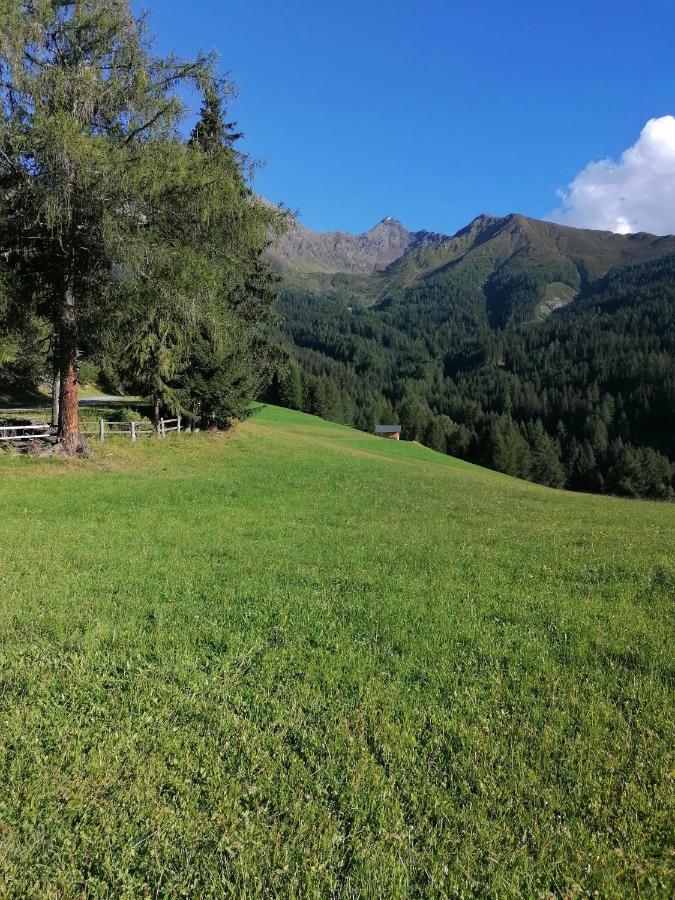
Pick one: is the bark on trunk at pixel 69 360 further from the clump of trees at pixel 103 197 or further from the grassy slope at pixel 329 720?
the grassy slope at pixel 329 720

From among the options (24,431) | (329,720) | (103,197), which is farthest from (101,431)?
(329,720)

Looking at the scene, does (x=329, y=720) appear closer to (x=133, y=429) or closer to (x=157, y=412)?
(x=133, y=429)

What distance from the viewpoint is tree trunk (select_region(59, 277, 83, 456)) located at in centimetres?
1712

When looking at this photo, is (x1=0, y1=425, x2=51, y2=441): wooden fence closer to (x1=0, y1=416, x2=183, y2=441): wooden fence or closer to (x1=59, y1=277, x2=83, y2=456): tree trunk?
(x1=0, y1=416, x2=183, y2=441): wooden fence

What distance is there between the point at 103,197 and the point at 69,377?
6699 mm

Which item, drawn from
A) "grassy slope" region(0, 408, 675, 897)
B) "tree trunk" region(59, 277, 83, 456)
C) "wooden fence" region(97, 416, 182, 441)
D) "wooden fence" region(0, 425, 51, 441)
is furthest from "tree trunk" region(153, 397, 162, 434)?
"grassy slope" region(0, 408, 675, 897)

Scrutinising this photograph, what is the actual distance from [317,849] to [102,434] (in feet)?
74.3

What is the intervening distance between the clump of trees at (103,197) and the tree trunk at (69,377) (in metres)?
0.04

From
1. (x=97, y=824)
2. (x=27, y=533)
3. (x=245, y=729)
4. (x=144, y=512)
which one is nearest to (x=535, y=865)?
(x=245, y=729)

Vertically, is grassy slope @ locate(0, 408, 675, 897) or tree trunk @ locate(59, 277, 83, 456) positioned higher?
tree trunk @ locate(59, 277, 83, 456)

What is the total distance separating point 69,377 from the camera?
18.0 meters

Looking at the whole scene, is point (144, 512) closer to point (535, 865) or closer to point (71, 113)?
point (535, 865)

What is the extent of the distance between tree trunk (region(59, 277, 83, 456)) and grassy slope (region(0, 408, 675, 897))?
A: 10.3 m

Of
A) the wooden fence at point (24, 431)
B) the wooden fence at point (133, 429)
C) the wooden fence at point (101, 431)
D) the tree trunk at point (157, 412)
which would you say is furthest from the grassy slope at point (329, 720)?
the tree trunk at point (157, 412)
